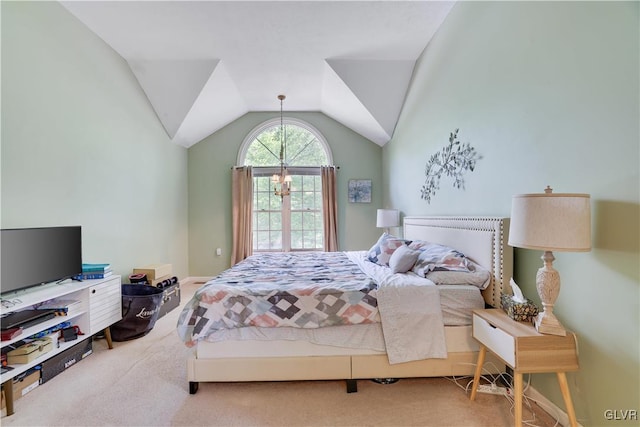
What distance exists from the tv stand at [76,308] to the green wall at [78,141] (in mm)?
558

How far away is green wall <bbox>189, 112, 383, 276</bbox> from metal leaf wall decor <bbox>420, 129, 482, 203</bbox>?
197cm

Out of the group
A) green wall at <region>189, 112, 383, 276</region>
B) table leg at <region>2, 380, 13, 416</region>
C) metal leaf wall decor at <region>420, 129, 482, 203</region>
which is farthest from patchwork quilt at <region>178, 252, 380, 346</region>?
green wall at <region>189, 112, 383, 276</region>

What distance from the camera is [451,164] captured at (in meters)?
2.74

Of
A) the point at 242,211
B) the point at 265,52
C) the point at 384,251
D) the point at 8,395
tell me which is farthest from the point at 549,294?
the point at 242,211

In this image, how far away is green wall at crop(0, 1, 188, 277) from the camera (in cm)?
214

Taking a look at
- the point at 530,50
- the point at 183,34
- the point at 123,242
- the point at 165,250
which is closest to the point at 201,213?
the point at 165,250

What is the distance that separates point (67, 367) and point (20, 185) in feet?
4.82

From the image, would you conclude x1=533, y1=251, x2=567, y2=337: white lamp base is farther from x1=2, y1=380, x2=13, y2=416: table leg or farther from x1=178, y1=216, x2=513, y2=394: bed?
x1=2, y1=380, x2=13, y2=416: table leg

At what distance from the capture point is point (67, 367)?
220 centimetres

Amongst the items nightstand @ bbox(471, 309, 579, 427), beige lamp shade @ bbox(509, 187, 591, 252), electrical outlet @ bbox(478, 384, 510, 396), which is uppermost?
beige lamp shade @ bbox(509, 187, 591, 252)

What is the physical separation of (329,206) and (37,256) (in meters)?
3.83

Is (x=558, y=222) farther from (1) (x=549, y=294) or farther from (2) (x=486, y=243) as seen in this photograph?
(2) (x=486, y=243)

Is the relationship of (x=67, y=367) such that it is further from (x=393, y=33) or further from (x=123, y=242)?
(x=393, y=33)

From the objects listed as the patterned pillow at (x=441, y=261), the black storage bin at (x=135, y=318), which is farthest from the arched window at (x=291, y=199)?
the patterned pillow at (x=441, y=261)
